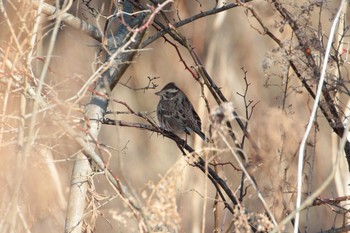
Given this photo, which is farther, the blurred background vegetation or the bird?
the bird

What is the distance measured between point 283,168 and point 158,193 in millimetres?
804

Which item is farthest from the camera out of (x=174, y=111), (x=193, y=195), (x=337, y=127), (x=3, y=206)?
(x=193, y=195)

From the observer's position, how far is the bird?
4766 mm

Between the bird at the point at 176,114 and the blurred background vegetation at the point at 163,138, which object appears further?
the bird at the point at 176,114

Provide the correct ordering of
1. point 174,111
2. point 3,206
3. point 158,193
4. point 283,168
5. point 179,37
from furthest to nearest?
1. point 174,111
2. point 179,37
3. point 283,168
4. point 3,206
5. point 158,193

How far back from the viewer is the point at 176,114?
4.88 meters

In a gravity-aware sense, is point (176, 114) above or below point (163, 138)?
above

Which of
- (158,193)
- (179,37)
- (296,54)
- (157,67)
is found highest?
(157,67)

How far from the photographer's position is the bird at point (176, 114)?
15.6 ft

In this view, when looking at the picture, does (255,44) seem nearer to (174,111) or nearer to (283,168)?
(174,111)

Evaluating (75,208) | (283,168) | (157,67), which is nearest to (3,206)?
(75,208)

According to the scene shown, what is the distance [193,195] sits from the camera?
636 centimetres

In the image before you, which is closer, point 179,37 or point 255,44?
point 179,37

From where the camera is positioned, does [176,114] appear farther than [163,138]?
Yes
